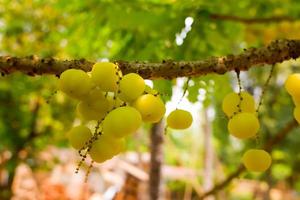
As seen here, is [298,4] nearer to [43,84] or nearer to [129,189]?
[43,84]

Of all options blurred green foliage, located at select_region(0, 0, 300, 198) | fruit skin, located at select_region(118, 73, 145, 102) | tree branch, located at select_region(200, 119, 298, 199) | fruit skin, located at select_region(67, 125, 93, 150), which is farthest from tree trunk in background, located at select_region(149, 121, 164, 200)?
fruit skin, located at select_region(118, 73, 145, 102)

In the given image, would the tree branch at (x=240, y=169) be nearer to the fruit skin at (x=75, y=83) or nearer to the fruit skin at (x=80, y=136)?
the fruit skin at (x=80, y=136)

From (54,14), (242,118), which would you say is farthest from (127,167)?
(242,118)

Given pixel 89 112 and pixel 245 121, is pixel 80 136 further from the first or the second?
pixel 245 121

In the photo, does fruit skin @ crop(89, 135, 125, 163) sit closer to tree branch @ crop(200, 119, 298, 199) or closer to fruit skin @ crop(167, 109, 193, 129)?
fruit skin @ crop(167, 109, 193, 129)

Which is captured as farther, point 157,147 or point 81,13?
point 157,147

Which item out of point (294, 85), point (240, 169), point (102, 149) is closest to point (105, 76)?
point (102, 149)
